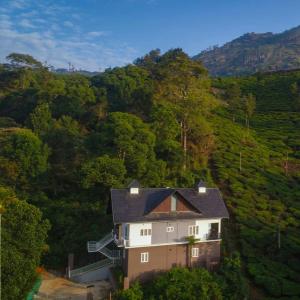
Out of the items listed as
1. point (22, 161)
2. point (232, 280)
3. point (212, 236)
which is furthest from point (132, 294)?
point (22, 161)

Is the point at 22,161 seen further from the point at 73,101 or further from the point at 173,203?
the point at 73,101

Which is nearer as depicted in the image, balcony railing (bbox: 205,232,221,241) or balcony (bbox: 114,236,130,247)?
balcony (bbox: 114,236,130,247)

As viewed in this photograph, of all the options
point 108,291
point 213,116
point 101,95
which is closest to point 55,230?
point 108,291

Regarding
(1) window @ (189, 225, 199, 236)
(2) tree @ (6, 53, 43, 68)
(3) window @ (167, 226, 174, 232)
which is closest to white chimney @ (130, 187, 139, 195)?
(3) window @ (167, 226, 174, 232)

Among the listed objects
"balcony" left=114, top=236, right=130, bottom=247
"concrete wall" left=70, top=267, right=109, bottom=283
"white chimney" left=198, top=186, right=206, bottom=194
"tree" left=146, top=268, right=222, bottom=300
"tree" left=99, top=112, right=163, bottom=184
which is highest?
"tree" left=99, top=112, right=163, bottom=184

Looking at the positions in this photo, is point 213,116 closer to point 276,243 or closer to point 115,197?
point 276,243

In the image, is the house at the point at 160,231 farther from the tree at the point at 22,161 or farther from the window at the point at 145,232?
the tree at the point at 22,161

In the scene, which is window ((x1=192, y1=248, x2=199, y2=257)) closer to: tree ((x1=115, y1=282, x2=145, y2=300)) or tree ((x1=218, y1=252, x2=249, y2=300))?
tree ((x1=218, y1=252, x2=249, y2=300))

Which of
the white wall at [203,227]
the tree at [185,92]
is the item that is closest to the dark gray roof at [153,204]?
the white wall at [203,227]
